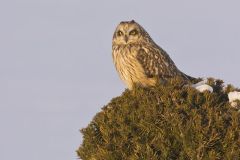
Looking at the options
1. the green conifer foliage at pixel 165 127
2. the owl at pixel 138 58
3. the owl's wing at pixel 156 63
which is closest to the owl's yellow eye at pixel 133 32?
the owl at pixel 138 58

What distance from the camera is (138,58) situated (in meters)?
13.9

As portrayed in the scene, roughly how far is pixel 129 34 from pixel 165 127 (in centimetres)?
585

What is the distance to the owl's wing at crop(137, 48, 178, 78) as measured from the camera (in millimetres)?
13734

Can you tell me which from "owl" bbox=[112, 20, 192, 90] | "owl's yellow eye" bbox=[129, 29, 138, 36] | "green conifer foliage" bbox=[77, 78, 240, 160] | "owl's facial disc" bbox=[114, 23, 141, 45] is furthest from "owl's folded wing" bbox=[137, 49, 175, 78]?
"green conifer foliage" bbox=[77, 78, 240, 160]

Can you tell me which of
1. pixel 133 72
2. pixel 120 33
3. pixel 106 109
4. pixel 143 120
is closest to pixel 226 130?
pixel 143 120

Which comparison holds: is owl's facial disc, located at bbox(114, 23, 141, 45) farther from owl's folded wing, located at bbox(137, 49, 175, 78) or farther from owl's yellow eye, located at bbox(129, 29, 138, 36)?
owl's folded wing, located at bbox(137, 49, 175, 78)

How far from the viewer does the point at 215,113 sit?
9.12m

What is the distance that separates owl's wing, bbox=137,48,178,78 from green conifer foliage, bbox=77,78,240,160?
3673 millimetres

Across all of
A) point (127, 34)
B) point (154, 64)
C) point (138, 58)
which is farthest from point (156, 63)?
point (127, 34)

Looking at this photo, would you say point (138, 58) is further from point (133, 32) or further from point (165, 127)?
point (165, 127)

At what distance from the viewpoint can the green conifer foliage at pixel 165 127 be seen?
8789 millimetres

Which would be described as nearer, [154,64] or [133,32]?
[154,64]

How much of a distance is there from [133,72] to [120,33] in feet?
4.83

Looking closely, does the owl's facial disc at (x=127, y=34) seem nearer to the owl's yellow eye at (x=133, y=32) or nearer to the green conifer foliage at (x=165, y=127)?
the owl's yellow eye at (x=133, y=32)
